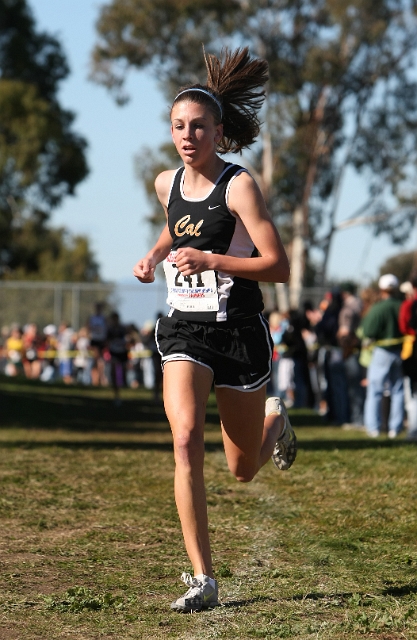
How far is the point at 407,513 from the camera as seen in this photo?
22.4 ft

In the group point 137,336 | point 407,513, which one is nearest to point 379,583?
point 407,513

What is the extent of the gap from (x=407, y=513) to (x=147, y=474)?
2.67 metres

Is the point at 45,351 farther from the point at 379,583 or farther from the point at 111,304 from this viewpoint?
the point at 379,583

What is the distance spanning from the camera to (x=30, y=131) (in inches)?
1538

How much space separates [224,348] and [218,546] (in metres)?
1.58

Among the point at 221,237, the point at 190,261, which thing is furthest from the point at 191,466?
the point at 221,237

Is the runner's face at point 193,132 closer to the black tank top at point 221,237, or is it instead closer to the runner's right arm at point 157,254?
the black tank top at point 221,237

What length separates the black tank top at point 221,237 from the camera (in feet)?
15.5

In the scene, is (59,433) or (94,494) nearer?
(94,494)

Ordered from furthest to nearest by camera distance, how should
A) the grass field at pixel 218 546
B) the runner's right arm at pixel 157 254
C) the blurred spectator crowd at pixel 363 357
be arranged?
1. the blurred spectator crowd at pixel 363 357
2. the runner's right arm at pixel 157 254
3. the grass field at pixel 218 546

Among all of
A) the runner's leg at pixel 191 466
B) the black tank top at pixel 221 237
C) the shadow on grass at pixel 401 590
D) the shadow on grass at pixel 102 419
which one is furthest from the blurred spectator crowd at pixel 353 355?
the runner's leg at pixel 191 466

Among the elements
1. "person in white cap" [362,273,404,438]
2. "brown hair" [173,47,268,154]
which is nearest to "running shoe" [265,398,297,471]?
"brown hair" [173,47,268,154]

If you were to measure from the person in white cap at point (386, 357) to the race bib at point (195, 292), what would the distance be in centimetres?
803

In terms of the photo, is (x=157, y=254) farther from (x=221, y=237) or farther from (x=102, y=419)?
(x=102, y=419)
